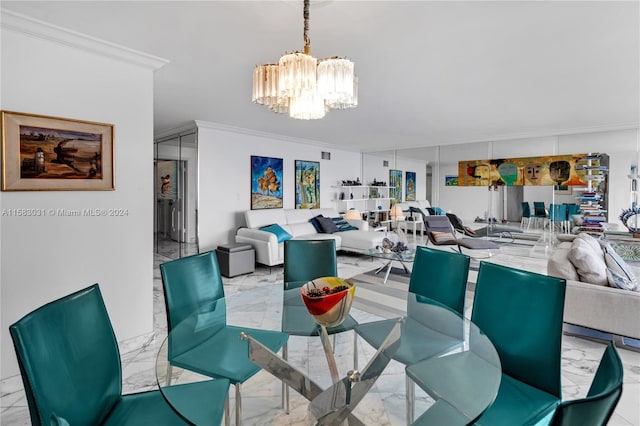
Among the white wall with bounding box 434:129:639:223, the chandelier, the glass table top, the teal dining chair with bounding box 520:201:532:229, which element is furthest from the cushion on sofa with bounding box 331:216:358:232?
the chandelier

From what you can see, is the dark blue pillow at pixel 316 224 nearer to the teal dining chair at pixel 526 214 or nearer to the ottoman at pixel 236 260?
the ottoman at pixel 236 260

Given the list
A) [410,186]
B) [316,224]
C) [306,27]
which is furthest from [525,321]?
[410,186]

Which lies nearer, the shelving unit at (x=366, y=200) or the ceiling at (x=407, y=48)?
the ceiling at (x=407, y=48)

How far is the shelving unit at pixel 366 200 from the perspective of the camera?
26.9 feet

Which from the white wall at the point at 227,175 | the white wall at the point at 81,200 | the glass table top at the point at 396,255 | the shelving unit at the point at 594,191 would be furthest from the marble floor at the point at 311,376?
the shelving unit at the point at 594,191

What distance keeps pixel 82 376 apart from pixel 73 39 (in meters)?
2.34

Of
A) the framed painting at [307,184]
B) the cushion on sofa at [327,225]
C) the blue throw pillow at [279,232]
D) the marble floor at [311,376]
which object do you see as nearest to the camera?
the marble floor at [311,376]

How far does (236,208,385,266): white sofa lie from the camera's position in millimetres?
5133

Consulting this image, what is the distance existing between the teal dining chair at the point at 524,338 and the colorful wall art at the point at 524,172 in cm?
590

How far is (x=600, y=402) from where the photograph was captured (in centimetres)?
74

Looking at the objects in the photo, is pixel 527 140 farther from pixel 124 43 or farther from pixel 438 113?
pixel 124 43

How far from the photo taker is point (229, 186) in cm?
585

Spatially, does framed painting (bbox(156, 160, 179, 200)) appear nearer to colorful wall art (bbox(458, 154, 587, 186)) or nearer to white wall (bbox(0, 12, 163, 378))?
white wall (bbox(0, 12, 163, 378))

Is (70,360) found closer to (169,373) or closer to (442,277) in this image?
(169,373)
